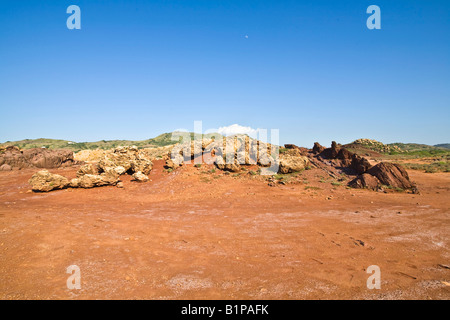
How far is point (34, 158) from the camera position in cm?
2717

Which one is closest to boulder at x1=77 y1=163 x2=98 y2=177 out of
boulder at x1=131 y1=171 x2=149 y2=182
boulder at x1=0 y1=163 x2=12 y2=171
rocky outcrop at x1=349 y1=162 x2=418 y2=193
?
boulder at x1=131 y1=171 x2=149 y2=182

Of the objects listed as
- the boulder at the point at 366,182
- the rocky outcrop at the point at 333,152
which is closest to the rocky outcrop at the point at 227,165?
the boulder at the point at 366,182

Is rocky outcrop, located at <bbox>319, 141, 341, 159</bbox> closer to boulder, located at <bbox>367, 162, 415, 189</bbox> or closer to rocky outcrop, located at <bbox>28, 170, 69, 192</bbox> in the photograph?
boulder, located at <bbox>367, 162, 415, 189</bbox>

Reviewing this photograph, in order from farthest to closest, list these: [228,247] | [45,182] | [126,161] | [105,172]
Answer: [126,161]
[105,172]
[45,182]
[228,247]

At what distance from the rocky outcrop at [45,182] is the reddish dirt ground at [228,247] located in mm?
1966

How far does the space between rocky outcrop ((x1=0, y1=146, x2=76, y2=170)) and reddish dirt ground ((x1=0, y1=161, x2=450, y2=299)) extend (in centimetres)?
1731

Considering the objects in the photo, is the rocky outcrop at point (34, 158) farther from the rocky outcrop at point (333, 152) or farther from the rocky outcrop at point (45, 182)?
the rocky outcrop at point (333, 152)

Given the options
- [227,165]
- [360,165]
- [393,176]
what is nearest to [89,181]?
[227,165]

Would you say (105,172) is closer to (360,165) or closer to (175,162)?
(175,162)

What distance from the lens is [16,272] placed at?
462 cm

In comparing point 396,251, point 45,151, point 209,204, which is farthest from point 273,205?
point 45,151

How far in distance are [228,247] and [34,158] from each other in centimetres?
3115

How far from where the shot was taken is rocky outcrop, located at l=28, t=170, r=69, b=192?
1428cm
